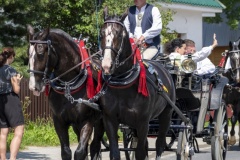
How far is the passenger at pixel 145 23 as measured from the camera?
10.7 meters

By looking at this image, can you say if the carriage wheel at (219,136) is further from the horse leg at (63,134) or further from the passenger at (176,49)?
the horse leg at (63,134)

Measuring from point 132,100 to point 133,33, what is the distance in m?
1.57

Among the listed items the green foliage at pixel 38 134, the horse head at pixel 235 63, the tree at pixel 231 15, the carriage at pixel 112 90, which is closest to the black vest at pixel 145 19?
the carriage at pixel 112 90

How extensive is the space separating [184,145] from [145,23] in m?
2.08

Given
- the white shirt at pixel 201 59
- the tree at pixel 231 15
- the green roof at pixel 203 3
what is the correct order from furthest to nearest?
Answer: 1. the tree at pixel 231 15
2. the green roof at pixel 203 3
3. the white shirt at pixel 201 59

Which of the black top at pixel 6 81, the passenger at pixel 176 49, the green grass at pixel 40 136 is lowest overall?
the green grass at pixel 40 136

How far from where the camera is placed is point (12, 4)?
13.9 meters

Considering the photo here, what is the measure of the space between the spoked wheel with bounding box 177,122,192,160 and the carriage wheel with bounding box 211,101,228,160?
3.29ft

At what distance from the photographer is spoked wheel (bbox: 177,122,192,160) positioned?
37.3ft

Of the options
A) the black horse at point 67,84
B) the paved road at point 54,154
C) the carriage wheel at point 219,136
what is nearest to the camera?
the black horse at point 67,84

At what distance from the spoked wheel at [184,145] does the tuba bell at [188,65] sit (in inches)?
34.6

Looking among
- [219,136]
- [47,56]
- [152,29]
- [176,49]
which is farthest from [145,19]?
[219,136]

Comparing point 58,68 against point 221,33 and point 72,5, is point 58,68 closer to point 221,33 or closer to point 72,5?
point 72,5

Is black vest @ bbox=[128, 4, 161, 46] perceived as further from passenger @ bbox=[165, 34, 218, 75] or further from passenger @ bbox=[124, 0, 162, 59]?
passenger @ bbox=[165, 34, 218, 75]
